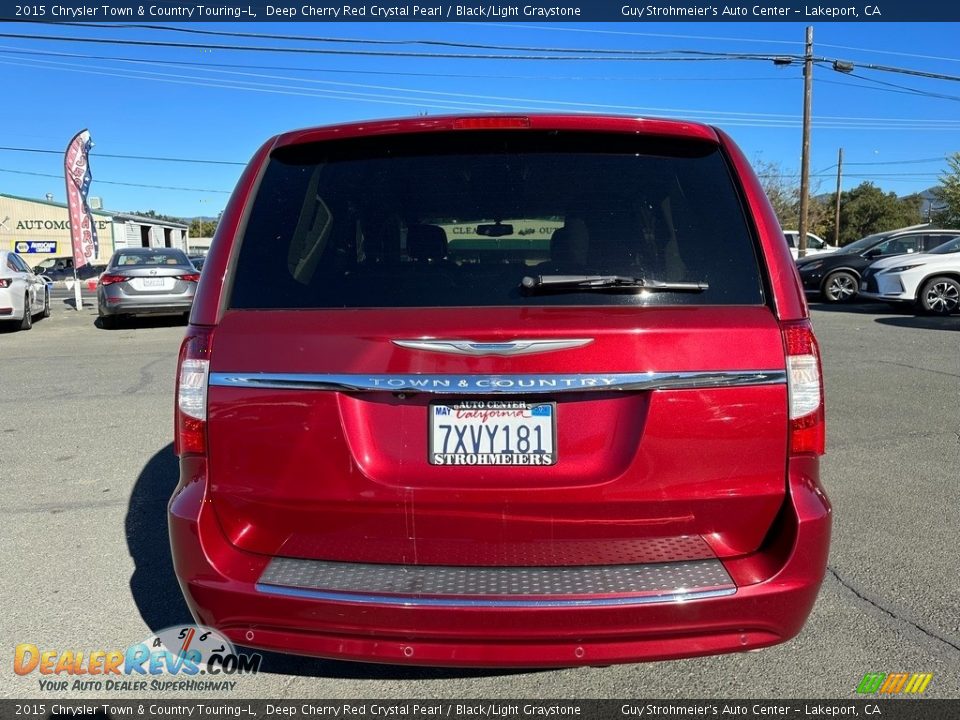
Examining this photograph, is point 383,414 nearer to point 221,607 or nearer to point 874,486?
point 221,607

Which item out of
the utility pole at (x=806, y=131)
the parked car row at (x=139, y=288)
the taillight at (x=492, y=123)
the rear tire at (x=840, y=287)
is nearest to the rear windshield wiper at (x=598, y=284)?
the taillight at (x=492, y=123)

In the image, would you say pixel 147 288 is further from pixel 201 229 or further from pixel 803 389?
pixel 201 229

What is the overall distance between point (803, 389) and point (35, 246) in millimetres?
64365

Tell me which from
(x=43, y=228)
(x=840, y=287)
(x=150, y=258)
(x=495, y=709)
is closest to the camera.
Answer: (x=495, y=709)

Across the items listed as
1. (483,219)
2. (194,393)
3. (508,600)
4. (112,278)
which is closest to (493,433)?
(508,600)

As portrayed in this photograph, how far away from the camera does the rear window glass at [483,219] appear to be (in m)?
2.26

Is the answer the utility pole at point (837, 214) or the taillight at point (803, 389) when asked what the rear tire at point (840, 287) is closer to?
the taillight at point (803, 389)

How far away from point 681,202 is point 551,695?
176 centimetres

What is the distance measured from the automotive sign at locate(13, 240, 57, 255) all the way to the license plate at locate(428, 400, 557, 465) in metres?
63.0

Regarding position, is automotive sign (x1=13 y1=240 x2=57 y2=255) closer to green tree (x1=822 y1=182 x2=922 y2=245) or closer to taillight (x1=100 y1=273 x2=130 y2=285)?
taillight (x1=100 y1=273 x2=130 y2=285)

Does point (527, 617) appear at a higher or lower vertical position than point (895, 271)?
lower

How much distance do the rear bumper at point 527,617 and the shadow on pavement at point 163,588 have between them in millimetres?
657

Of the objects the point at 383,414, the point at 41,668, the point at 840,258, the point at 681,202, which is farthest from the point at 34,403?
the point at 840,258

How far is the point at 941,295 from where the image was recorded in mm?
13703
